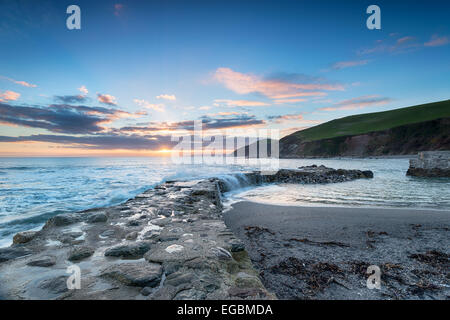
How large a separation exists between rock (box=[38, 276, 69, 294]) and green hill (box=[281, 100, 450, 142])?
102m

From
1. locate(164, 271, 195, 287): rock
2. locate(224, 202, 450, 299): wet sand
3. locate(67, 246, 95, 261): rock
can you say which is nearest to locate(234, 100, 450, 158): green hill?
locate(224, 202, 450, 299): wet sand

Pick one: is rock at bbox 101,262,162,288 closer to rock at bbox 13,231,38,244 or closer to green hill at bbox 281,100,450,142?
rock at bbox 13,231,38,244

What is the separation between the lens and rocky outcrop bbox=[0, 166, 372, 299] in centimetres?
204

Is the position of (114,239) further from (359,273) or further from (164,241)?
(359,273)

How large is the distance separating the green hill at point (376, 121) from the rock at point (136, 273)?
101m

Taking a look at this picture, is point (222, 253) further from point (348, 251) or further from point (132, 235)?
point (348, 251)

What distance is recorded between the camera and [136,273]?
7.54 ft

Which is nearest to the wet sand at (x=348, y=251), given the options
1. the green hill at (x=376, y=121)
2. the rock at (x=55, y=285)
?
the rock at (x=55, y=285)

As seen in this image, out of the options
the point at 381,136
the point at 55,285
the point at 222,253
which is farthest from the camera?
the point at 381,136

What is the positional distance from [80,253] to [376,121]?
123277 millimetres

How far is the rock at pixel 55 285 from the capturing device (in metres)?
2.03

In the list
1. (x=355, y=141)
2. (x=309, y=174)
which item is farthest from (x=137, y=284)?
(x=355, y=141)

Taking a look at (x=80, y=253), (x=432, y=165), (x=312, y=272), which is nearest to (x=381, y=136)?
(x=432, y=165)
